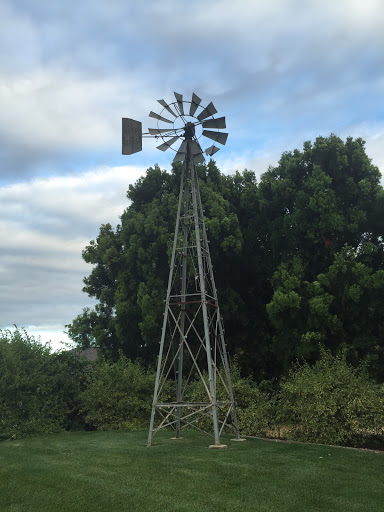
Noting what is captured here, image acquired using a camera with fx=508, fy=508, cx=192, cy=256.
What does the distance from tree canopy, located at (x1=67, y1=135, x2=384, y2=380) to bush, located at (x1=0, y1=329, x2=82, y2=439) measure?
4027mm

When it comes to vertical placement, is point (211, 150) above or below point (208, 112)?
below

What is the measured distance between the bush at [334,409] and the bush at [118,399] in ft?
21.7

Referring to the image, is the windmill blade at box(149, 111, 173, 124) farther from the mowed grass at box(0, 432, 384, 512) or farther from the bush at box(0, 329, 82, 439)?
the bush at box(0, 329, 82, 439)

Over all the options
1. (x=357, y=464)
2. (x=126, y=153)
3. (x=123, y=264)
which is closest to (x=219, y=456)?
(x=357, y=464)

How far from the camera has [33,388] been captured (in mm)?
20062

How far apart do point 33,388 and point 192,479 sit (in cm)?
1250

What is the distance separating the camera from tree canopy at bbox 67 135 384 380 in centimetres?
2092

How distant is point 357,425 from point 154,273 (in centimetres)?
1304

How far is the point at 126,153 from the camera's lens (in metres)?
14.2

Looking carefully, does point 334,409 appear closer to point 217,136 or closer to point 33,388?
point 217,136

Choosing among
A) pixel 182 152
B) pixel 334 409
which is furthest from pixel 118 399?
pixel 182 152

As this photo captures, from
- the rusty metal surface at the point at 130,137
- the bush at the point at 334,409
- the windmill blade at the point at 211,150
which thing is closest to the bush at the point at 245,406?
the bush at the point at 334,409

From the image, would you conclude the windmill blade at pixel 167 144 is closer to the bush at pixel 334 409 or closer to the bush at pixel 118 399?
the bush at pixel 334 409

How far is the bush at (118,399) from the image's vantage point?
20000mm
